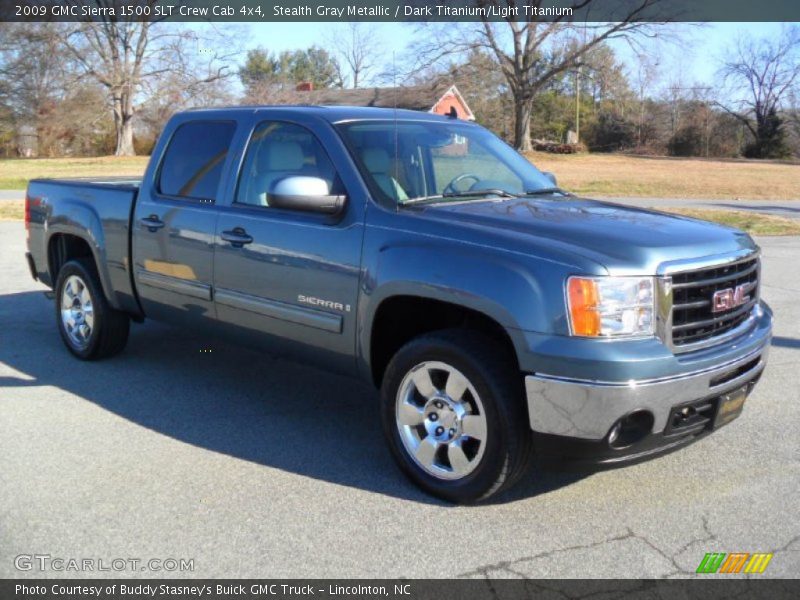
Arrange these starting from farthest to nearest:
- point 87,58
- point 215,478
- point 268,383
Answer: point 87,58
point 268,383
point 215,478

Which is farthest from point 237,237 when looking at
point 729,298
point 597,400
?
point 729,298

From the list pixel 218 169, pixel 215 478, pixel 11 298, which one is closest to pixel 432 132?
pixel 218 169

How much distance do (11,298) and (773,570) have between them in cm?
804

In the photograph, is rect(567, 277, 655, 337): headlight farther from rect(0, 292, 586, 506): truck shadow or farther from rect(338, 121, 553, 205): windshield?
rect(338, 121, 553, 205): windshield

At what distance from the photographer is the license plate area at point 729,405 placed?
155 inches

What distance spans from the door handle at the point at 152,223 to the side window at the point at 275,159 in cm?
75

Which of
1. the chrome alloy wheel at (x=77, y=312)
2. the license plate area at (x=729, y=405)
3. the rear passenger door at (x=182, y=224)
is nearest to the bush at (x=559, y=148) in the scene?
the chrome alloy wheel at (x=77, y=312)

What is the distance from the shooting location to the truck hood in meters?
3.73

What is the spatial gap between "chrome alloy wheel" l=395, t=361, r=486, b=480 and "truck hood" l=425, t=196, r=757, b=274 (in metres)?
0.73

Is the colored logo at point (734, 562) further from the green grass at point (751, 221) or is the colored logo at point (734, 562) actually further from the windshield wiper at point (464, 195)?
the green grass at point (751, 221)

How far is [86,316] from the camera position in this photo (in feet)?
21.3

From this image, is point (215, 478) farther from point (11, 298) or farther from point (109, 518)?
point (11, 298)

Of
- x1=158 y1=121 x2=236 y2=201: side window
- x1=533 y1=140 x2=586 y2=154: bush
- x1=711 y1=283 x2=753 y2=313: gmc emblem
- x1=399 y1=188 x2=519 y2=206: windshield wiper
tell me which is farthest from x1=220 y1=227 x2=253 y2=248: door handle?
x1=533 y1=140 x2=586 y2=154: bush

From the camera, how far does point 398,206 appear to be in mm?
4422
